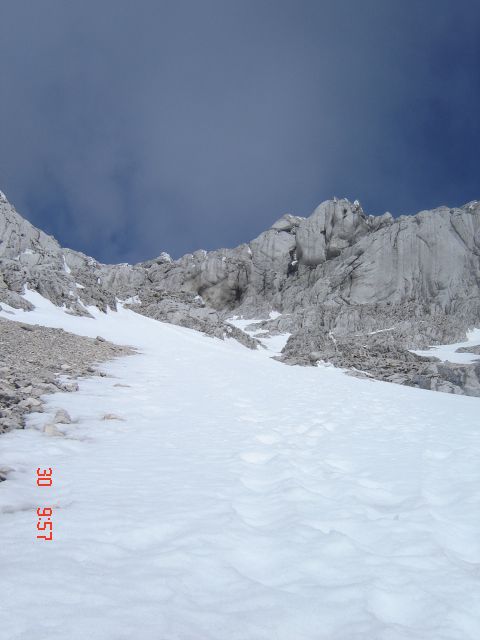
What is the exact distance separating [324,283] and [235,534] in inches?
4500

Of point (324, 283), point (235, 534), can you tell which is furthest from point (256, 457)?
point (324, 283)

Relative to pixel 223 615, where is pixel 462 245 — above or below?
above

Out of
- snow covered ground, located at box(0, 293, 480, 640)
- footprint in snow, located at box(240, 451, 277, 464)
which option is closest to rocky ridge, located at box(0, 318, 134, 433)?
snow covered ground, located at box(0, 293, 480, 640)

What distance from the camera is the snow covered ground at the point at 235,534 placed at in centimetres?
215

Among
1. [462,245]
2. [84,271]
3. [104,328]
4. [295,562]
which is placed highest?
[462,245]

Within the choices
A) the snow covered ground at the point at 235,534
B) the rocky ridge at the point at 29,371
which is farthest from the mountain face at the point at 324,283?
the snow covered ground at the point at 235,534

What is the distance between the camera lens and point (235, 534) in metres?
3.21

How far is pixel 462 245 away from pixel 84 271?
9708 centimetres

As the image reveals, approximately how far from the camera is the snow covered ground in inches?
84.6

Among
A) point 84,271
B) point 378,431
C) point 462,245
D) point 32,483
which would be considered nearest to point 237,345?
point 84,271

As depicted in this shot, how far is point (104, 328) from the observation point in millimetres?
31844

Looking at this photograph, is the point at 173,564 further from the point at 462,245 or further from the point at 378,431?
the point at 462,245
